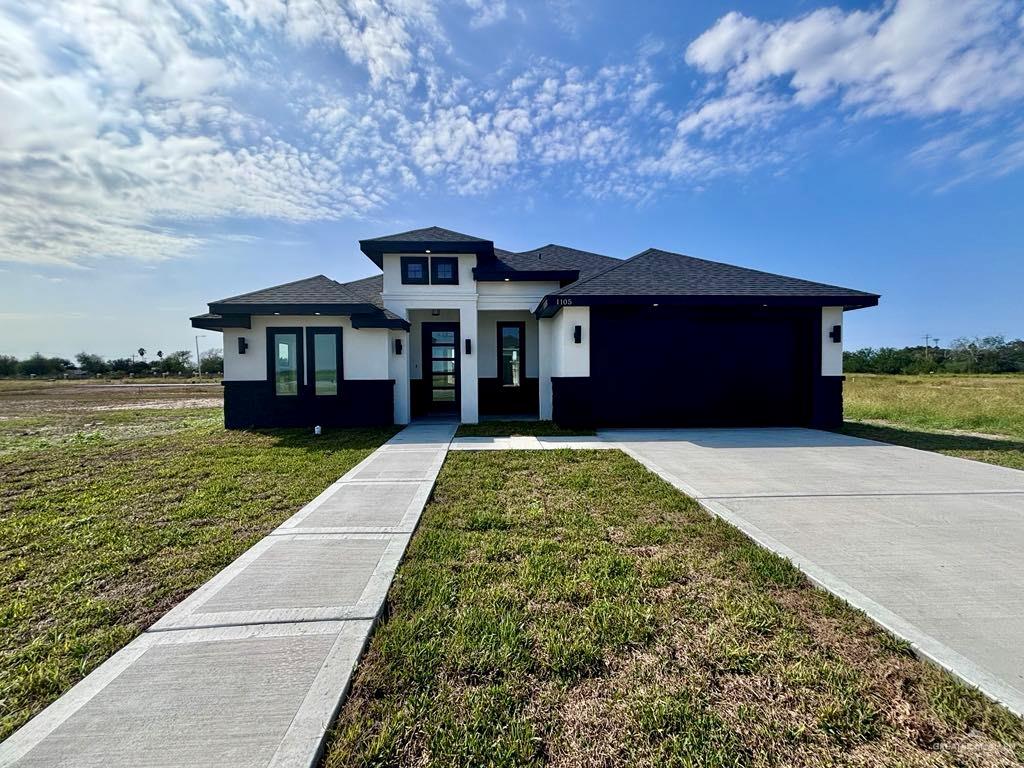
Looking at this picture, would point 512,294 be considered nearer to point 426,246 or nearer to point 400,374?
point 426,246

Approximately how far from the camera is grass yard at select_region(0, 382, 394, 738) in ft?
7.63

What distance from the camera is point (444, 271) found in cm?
1050

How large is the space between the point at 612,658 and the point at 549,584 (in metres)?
0.76

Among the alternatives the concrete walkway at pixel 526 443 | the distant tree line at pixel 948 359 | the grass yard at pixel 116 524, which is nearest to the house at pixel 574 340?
the concrete walkway at pixel 526 443

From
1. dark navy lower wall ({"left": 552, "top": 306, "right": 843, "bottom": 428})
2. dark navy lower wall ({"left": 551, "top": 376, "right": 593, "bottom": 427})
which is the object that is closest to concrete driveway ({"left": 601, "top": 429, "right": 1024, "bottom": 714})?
dark navy lower wall ({"left": 551, "top": 376, "right": 593, "bottom": 427})

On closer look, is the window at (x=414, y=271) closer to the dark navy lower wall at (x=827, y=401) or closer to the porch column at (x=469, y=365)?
the porch column at (x=469, y=365)

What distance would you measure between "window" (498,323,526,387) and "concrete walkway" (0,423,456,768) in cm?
918

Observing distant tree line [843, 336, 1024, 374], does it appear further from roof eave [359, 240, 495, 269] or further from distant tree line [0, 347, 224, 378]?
distant tree line [0, 347, 224, 378]

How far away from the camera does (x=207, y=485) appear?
5.38 m

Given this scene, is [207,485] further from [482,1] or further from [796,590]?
[482,1]

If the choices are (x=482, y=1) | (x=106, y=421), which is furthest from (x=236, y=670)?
(x=106, y=421)

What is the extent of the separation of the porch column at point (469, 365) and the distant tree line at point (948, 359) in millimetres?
51546

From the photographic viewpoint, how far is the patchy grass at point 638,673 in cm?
164

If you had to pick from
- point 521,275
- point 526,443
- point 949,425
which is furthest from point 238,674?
point 949,425
